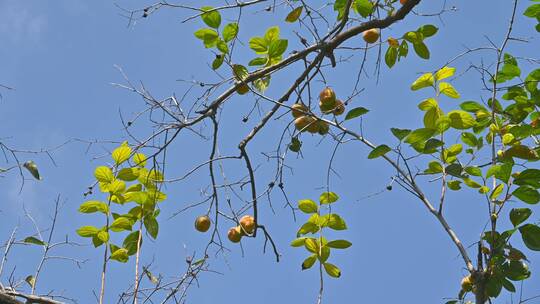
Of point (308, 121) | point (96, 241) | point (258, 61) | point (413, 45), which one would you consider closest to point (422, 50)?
point (413, 45)

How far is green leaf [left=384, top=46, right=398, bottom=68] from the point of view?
2.76m

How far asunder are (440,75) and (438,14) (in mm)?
368

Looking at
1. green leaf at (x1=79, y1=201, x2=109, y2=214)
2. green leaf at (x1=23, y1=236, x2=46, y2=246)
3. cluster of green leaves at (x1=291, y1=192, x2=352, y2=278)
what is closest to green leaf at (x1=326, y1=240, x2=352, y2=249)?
cluster of green leaves at (x1=291, y1=192, x2=352, y2=278)

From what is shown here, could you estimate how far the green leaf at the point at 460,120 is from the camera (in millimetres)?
2507

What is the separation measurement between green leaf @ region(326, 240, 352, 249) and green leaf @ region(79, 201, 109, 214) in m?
0.73

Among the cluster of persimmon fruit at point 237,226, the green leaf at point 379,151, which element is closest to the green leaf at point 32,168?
the cluster of persimmon fruit at point 237,226

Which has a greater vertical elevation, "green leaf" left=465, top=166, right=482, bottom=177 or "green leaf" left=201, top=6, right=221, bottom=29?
"green leaf" left=201, top=6, right=221, bottom=29

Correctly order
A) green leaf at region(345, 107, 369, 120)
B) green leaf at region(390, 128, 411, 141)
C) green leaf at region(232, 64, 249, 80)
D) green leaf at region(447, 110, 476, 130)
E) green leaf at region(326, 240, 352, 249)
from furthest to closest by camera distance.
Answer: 1. green leaf at region(232, 64, 249, 80)
2. green leaf at region(326, 240, 352, 249)
3. green leaf at region(447, 110, 476, 130)
4. green leaf at region(345, 107, 369, 120)
5. green leaf at region(390, 128, 411, 141)

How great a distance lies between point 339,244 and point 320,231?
0.27 feet

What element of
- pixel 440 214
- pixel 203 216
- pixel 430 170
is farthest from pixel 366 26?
pixel 203 216

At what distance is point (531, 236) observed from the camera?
2.29 m

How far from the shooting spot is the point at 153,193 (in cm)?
259

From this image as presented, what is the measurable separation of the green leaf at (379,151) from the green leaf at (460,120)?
1.17ft

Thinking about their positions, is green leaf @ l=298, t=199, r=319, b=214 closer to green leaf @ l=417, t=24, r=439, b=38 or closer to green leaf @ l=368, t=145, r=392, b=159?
green leaf @ l=368, t=145, r=392, b=159
